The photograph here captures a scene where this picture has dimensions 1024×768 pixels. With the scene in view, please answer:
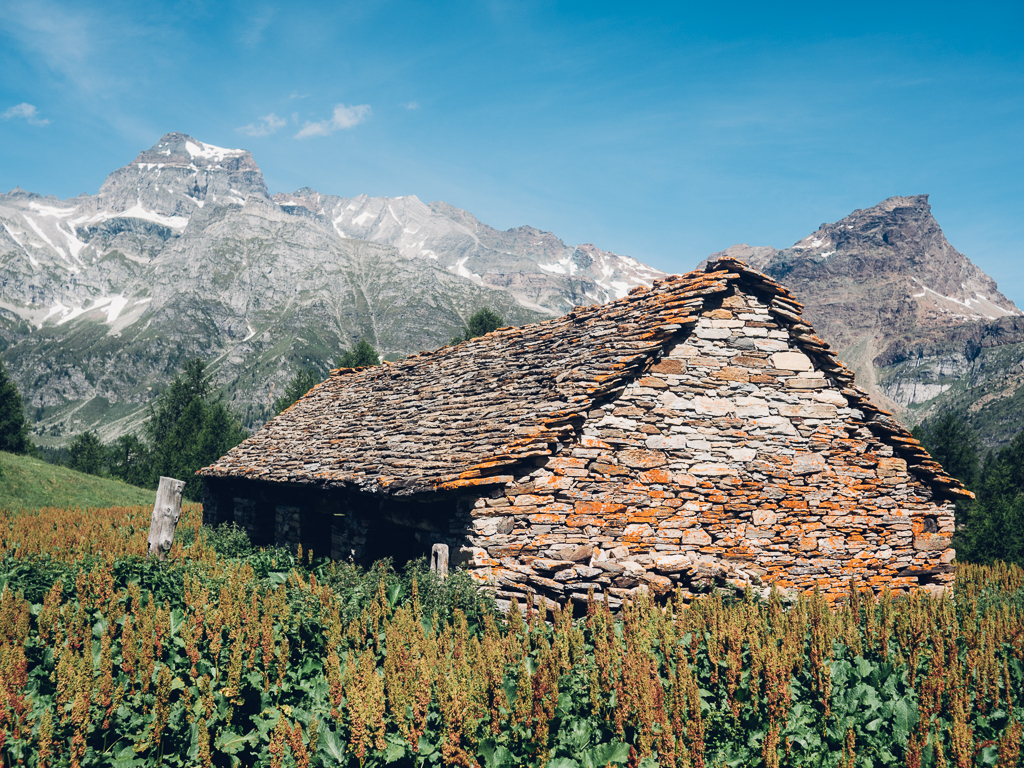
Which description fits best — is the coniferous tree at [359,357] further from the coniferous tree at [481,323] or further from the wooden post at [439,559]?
the wooden post at [439,559]

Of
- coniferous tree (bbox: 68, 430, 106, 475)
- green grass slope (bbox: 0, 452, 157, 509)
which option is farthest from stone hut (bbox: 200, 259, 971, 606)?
coniferous tree (bbox: 68, 430, 106, 475)

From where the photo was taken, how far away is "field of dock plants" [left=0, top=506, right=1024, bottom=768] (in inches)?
165

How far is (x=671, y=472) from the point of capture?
401 inches

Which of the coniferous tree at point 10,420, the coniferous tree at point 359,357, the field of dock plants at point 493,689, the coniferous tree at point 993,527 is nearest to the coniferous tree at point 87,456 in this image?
the coniferous tree at point 10,420

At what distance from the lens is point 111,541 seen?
12328 millimetres

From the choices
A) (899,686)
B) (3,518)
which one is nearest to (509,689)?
(899,686)

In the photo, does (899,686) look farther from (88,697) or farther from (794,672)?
(88,697)

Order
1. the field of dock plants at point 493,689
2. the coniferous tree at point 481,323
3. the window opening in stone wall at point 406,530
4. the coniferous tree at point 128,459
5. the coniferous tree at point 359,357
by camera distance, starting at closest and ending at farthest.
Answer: the field of dock plants at point 493,689 → the window opening in stone wall at point 406,530 → the coniferous tree at point 481,323 → the coniferous tree at point 359,357 → the coniferous tree at point 128,459

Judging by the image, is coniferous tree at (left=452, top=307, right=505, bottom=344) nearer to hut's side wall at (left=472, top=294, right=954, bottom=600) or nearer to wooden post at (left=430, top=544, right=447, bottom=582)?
hut's side wall at (left=472, top=294, right=954, bottom=600)

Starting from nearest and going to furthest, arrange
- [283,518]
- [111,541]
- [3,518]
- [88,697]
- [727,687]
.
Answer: [88,697], [727,687], [111,541], [283,518], [3,518]

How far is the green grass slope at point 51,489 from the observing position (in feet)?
82.3

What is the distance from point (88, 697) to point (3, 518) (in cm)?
1702

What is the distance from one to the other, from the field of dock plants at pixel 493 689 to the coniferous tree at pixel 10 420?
44.3m

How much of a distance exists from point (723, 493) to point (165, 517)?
35.4 ft
